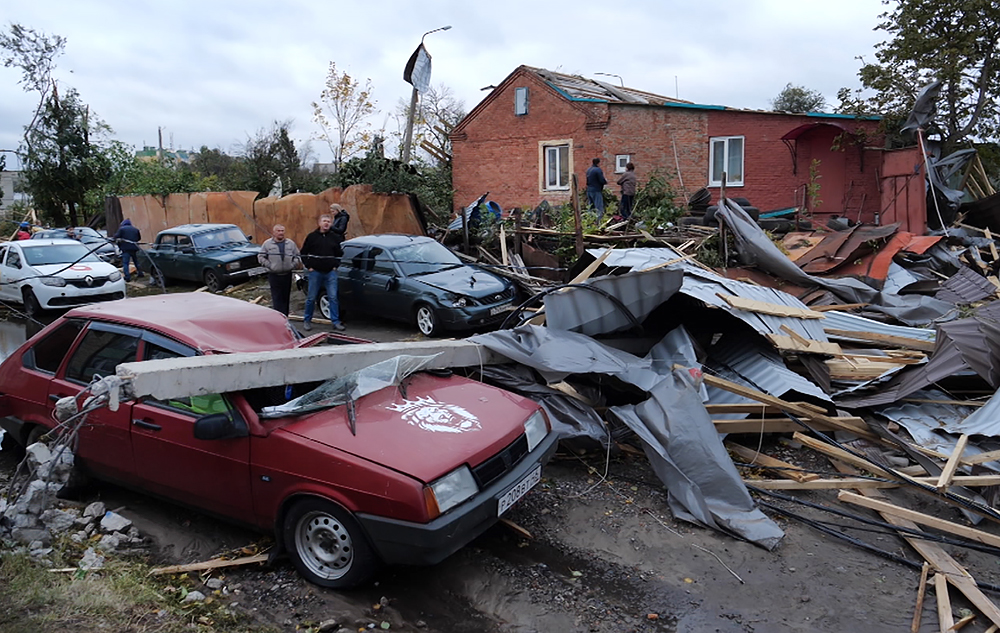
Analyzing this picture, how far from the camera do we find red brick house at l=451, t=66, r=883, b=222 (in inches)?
711

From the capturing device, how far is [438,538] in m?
3.67

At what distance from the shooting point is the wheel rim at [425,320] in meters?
10.2

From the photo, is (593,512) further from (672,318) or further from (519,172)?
(519,172)

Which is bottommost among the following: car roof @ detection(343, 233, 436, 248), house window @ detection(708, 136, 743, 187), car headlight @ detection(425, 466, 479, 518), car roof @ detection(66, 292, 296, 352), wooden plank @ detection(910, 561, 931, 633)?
wooden plank @ detection(910, 561, 931, 633)

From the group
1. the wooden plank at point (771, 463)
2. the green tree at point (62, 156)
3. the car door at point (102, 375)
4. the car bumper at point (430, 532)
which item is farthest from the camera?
the green tree at point (62, 156)

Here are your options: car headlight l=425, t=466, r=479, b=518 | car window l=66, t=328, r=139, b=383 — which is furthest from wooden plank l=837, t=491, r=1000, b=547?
car window l=66, t=328, r=139, b=383

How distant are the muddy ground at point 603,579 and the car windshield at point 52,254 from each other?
11.1 m

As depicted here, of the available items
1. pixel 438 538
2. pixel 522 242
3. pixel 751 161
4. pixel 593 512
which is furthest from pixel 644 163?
pixel 438 538

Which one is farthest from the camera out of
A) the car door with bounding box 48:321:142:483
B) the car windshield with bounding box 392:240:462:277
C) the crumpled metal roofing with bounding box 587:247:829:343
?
the car windshield with bounding box 392:240:462:277

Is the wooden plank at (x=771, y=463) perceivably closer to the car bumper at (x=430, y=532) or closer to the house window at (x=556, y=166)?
the car bumper at (x=430, y=532)

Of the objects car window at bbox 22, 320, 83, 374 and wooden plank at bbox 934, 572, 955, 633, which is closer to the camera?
wooden plank at bbox 934, 572, 955, 633

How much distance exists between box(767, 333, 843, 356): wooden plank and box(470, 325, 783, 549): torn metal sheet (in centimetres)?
122

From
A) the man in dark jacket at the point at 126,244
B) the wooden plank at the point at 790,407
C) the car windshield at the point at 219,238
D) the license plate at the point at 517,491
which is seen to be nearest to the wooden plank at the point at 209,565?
the license plate at the point at 517,491

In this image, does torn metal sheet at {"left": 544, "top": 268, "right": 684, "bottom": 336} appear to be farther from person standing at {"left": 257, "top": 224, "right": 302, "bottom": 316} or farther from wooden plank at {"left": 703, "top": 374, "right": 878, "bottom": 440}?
person standing at {"left": 257, "top": 224, "right": 302, "bottom": 316}
